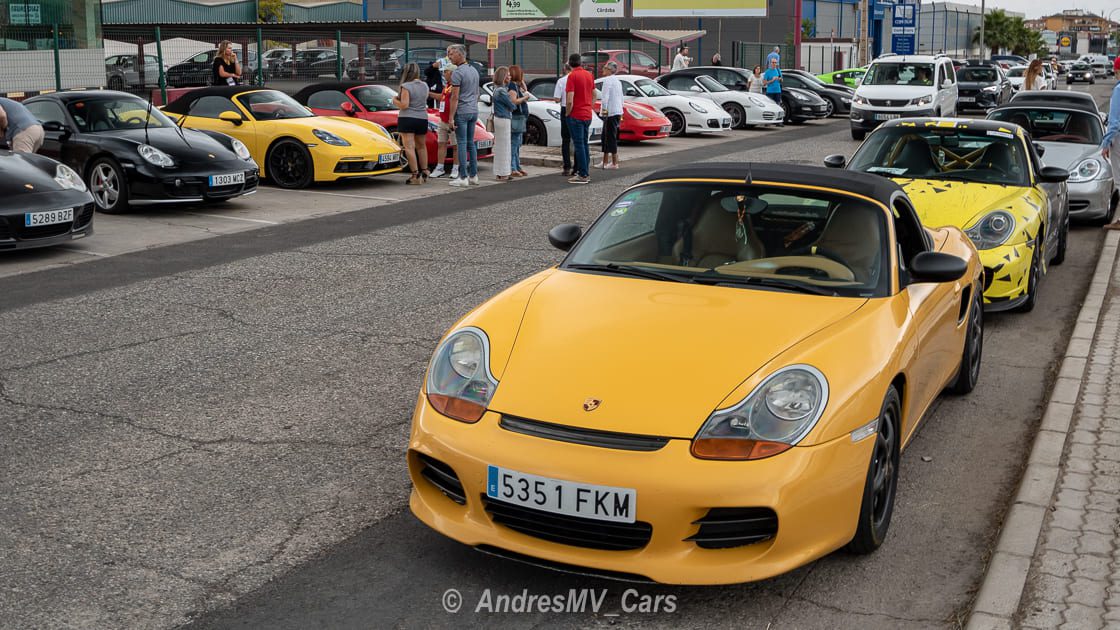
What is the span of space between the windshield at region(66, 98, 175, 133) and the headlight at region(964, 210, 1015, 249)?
969cm

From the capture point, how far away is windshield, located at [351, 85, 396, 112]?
18.5 m

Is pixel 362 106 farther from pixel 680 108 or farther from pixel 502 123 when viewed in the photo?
pixel 680 108

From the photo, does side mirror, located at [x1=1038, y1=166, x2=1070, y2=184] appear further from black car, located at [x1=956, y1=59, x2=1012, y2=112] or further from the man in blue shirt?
black car, located at [x1=956, y1=59, x2=1012, y2=112]

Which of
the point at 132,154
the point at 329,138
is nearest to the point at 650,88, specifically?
the point at 329,138

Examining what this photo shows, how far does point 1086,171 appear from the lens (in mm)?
12234

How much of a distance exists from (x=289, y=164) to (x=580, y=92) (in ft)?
14.1

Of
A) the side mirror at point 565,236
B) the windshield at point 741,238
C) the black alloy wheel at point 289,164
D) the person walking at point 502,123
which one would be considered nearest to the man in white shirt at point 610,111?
the person walking at point 502,123

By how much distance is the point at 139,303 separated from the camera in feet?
28.8

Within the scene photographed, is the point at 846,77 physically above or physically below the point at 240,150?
above

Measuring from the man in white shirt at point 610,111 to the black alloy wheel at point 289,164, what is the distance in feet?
16.1

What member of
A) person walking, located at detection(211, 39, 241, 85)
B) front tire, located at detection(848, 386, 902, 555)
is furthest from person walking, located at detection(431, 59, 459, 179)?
front tire, located at detection(848, 386, 902, 555)

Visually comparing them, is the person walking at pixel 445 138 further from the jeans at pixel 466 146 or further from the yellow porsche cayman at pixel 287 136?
the yellow porsche cayman at pixel 287 136

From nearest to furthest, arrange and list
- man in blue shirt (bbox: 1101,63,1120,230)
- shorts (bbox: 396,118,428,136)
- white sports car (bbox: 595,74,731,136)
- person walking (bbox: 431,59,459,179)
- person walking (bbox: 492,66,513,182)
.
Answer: man in blue shirt (bbox: 1101,63,1120,230) < shorts (bbox: 396,118,428,136) < person walking (bbox: 431,59,459,179) < person walking (bbox: 492,66,513,182) < white sports car (bbox: 595,74,731,136)

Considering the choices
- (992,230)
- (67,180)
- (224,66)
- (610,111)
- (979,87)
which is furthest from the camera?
(979,87)
